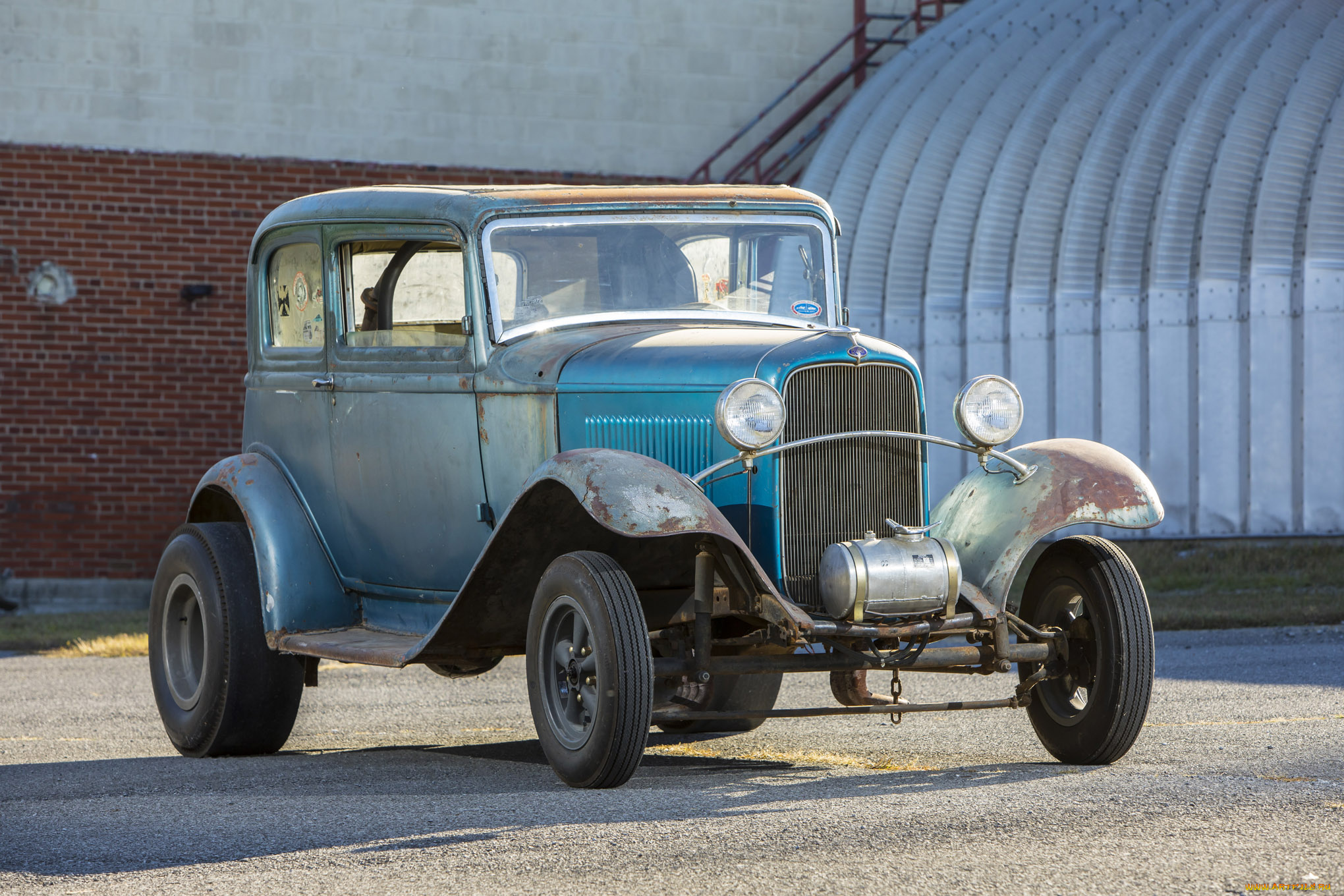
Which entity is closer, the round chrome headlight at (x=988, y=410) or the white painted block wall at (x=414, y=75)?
the round chrome headlight at (x=988, y=410)

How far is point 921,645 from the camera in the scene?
5.61 metres

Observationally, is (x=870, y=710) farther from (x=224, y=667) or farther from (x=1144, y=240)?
(x=1144, y=240)

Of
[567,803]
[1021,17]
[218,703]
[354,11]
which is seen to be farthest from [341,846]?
[1021,17]

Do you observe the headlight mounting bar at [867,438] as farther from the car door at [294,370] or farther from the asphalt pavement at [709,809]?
the car door at [294,370]

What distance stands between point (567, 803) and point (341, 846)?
0.80 metres

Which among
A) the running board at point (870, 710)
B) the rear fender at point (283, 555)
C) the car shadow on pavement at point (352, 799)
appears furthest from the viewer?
the rear fender at point (283, 555)

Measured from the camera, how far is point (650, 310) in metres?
6.76

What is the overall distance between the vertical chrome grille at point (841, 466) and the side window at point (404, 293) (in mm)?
1556

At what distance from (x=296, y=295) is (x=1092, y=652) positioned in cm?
381

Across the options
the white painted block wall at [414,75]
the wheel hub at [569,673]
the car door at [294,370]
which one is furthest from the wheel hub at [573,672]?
the white painted block wall at [414,75]

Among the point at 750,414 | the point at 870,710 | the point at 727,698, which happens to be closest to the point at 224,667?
the point at 727,698

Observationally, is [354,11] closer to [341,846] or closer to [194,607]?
[194,607]

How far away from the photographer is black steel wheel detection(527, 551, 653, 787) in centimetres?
530

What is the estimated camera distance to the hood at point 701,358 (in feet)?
19.0
